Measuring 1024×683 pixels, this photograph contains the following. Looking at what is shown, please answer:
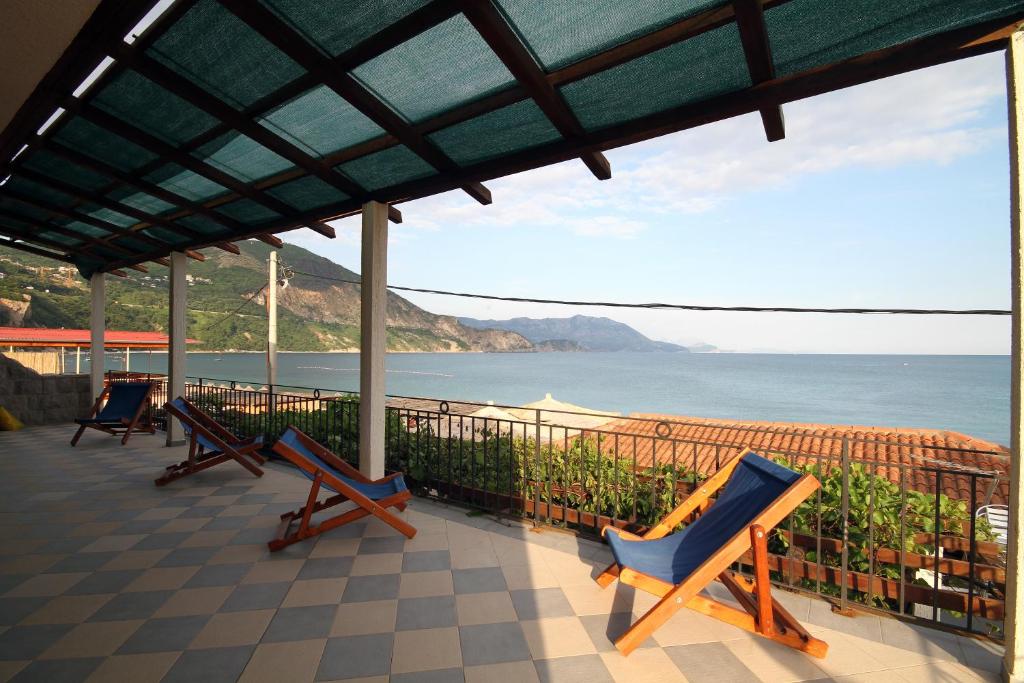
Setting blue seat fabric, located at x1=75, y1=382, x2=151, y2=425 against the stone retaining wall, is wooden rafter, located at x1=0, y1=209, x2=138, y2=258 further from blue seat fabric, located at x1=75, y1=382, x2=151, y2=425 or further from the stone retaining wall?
the stone retaining wall

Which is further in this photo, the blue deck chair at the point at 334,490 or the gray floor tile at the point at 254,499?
the gray floor tile at the point at 254,499

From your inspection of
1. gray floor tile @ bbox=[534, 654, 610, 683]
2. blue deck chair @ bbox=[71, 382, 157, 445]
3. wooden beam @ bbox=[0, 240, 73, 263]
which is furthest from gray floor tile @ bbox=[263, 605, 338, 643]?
wooden beam @ bbox=[0, 240, 73, 263]

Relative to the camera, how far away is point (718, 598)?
2961mm

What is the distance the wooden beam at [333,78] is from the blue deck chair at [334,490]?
2394 mm

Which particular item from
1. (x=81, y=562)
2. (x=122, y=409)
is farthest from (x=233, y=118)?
(x=122, y=409)

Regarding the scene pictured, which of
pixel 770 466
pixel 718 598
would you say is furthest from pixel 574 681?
pixel 770 466

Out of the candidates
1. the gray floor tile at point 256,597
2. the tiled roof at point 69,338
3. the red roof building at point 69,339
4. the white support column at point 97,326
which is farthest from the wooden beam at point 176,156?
the tiled roof at point 69,338

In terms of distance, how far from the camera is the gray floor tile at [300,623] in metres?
2.48

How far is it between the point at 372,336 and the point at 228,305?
68986 mm

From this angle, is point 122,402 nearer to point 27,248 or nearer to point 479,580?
point 27,248

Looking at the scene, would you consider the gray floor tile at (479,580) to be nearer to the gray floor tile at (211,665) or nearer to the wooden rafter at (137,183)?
the gray floor tile at (211,665)

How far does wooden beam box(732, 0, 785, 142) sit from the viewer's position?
2094mm

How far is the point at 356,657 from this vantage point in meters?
2.30

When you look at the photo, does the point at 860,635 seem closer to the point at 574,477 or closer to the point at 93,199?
the point at 574,477
